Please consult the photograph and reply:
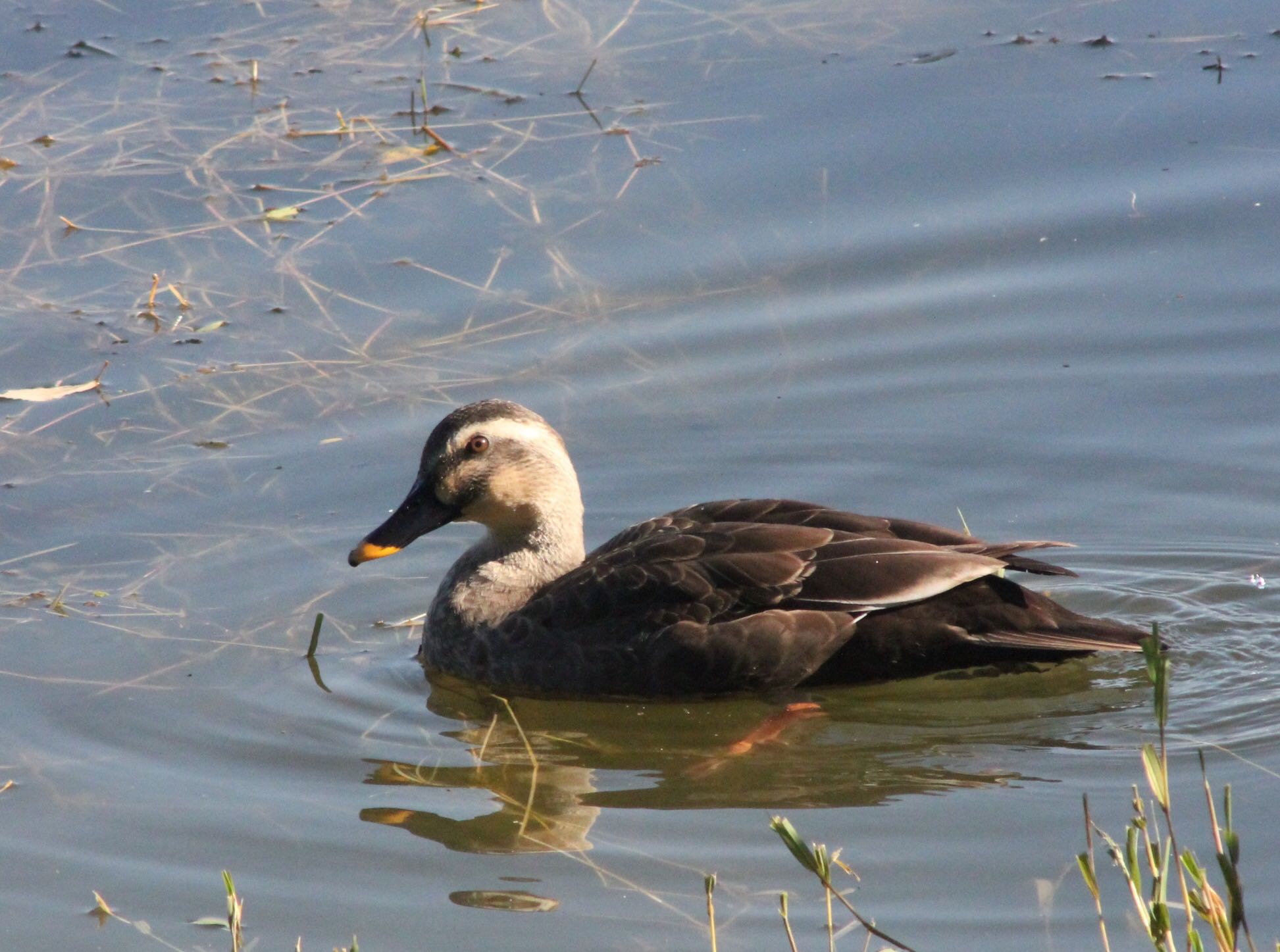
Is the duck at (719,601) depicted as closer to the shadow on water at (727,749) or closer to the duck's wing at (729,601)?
the duck's wing at (729,601)

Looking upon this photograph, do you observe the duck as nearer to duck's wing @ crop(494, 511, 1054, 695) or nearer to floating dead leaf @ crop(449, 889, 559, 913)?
duck's wing @ crop(494, 511, 1054, 695)

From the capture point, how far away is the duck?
6230mm

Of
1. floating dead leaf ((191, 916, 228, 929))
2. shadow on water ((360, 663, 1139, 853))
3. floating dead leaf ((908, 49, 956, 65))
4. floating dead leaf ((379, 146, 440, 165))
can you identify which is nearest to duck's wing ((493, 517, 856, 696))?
shadow on water ((360, 663, 1139, 853))

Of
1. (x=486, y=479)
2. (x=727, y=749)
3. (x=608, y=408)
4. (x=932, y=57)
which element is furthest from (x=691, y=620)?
(x=932, y=57)

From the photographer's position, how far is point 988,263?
8867mm

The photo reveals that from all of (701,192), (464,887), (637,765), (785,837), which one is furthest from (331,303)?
(785,837)

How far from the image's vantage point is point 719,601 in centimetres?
637

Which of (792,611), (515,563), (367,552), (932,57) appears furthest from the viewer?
(932,57)

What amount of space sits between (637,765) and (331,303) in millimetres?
3717

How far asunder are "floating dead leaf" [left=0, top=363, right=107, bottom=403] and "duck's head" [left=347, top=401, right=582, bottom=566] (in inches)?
83.9

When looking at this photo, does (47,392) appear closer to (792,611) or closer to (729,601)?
(729,601)

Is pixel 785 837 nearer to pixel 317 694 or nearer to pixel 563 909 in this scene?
pixel 563 909

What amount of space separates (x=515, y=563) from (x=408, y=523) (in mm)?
447

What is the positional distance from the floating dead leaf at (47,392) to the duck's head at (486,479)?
2132mm
